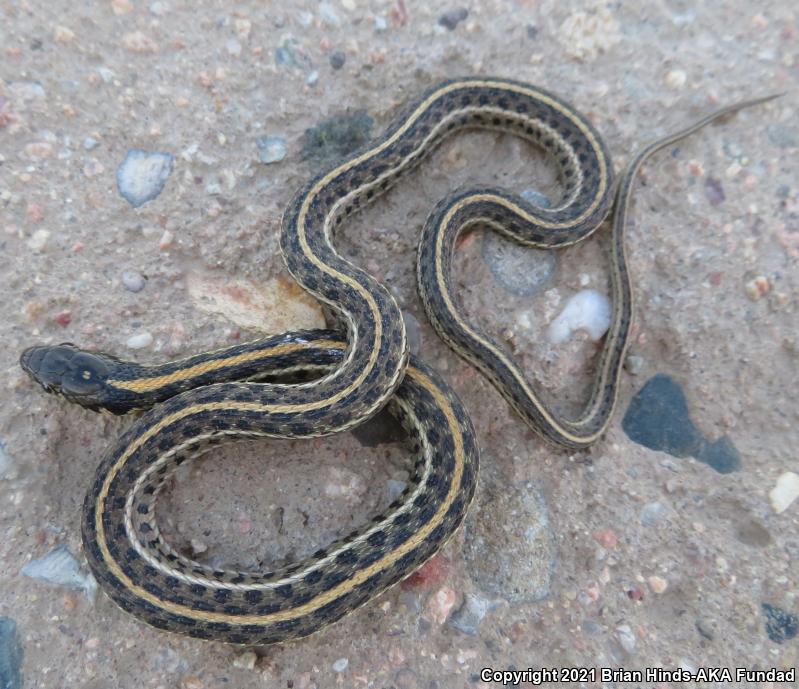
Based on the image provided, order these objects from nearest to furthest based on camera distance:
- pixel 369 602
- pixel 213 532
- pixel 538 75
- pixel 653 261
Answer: pixel 369 602 < pixel 213 532 < pixel 653 261 < pixel 538 75

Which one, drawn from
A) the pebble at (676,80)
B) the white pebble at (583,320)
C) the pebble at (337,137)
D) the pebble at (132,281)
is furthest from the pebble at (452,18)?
the pebble at (132,281)

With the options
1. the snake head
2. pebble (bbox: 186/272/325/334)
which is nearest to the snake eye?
the snake head

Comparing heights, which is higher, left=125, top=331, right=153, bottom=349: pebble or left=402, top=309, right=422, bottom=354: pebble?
left=402, top=309, right=422, bottom=354: pebble

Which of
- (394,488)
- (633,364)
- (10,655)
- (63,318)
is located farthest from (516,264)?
(10,655)

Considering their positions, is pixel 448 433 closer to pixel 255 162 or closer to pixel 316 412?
pixel 316 412

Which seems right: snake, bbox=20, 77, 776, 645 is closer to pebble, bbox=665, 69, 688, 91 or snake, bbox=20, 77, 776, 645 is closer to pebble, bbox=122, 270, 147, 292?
pebble, bbox=122, 270, 147, 292

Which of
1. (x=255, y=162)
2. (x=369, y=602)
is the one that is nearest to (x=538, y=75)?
(x=255, y=162)
